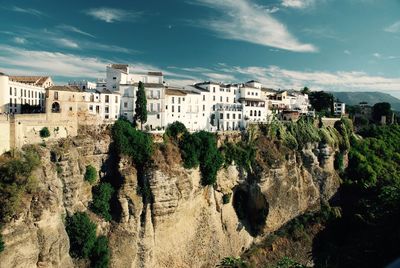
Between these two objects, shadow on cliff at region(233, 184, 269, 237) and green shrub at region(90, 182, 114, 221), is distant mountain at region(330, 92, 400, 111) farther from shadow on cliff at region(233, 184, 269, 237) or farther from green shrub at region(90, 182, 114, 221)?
green shrub at region(90, 182, 114, 221)

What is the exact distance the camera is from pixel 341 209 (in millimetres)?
39000

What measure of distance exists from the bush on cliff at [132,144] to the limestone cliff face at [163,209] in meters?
0.72

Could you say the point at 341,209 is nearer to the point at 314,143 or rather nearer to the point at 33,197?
the point at 314,143

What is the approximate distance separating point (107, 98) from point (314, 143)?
2222 cm

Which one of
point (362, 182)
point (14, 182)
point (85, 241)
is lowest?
point (85, 241)

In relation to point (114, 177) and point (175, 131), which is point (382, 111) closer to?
point (175, 131)

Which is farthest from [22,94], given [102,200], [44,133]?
[102,200]

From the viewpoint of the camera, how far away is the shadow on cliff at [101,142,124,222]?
2733cm

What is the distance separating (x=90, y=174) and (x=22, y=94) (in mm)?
9664

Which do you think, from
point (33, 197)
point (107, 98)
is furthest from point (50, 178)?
point (107, 98)

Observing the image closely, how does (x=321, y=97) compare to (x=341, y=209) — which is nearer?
(x=341, y=209)

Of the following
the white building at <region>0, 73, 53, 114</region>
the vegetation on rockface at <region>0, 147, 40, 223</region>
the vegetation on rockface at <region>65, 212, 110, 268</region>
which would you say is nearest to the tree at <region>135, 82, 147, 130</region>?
the white building at <region>0, 73, 53, 114</region>

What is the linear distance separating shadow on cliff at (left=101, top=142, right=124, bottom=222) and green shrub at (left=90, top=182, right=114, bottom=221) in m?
0.46

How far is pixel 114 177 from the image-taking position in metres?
28.3
